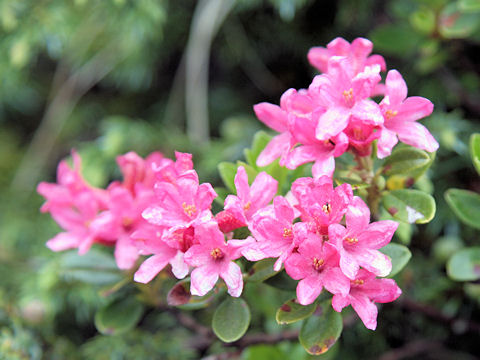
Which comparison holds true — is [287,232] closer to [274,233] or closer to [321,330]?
[274,233]

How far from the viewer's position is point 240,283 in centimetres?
78

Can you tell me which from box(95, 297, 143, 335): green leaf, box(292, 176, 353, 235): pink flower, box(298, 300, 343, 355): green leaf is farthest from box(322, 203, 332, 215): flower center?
box(95, 297, 143, 335): green leaf

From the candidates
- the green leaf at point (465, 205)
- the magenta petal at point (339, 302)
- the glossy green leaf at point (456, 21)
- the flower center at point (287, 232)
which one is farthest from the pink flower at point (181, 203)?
the glossy green leaf at point (456, 21)

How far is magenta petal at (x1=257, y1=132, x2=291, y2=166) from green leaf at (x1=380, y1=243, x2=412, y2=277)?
0.26m

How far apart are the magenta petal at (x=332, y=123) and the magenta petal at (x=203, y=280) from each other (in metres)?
0.26

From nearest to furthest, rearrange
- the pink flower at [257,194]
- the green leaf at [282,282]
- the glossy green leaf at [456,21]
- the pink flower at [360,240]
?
the pink flower at [360,240] < the pink flower at [257,194] < the green leaf at [282,282] < the glossy green leaf at [456,21]

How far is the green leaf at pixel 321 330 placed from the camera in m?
0.84

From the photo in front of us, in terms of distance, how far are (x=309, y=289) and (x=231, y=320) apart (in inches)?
7.7

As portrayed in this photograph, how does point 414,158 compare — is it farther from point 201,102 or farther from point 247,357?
point 201,102

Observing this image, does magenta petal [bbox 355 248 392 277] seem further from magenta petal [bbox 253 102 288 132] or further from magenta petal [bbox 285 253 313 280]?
magenta petal [bbox 253 102 288 132]

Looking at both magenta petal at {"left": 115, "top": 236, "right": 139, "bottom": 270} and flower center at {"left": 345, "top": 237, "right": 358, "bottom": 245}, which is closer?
flower center at {"left": 345, "top": 237, "right": 358, "bottom": 245}

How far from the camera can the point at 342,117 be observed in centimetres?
→ 78

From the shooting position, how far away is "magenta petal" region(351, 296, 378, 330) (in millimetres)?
739

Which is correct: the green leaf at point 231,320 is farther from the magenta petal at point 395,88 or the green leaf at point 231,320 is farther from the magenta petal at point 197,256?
the magenta petal at point 395,88
